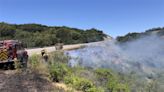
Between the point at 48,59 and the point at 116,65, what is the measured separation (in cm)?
1163

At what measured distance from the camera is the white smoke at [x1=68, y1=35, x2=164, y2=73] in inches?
1252

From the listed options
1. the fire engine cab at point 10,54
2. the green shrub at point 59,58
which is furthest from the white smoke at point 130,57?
the fire engine cab at point 10,54

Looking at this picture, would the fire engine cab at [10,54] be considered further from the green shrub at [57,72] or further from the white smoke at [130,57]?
the green shrub at [57,72]

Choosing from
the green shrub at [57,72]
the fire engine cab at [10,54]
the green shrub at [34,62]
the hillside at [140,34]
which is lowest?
the green shrub at [57,72]

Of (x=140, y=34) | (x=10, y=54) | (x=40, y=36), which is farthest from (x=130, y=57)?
(x=40, y=36)

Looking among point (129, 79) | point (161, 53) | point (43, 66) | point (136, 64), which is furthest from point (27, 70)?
point (161, 53)

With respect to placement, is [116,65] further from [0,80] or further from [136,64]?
[0,80]

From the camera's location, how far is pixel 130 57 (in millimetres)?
40656

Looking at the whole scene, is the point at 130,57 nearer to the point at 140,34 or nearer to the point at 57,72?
the point at 140,34

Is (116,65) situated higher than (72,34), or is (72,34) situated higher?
(72,34)

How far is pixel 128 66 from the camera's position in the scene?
34125 millimetres

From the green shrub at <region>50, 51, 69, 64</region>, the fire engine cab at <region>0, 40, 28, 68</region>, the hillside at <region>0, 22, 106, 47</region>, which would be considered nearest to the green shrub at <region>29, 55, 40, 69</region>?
the fire engine cab at <region>0, 40, 28, 68</region>

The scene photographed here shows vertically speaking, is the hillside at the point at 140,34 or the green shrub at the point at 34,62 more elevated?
the hillside at the point at 140,34

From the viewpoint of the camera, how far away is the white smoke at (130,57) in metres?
31.8
